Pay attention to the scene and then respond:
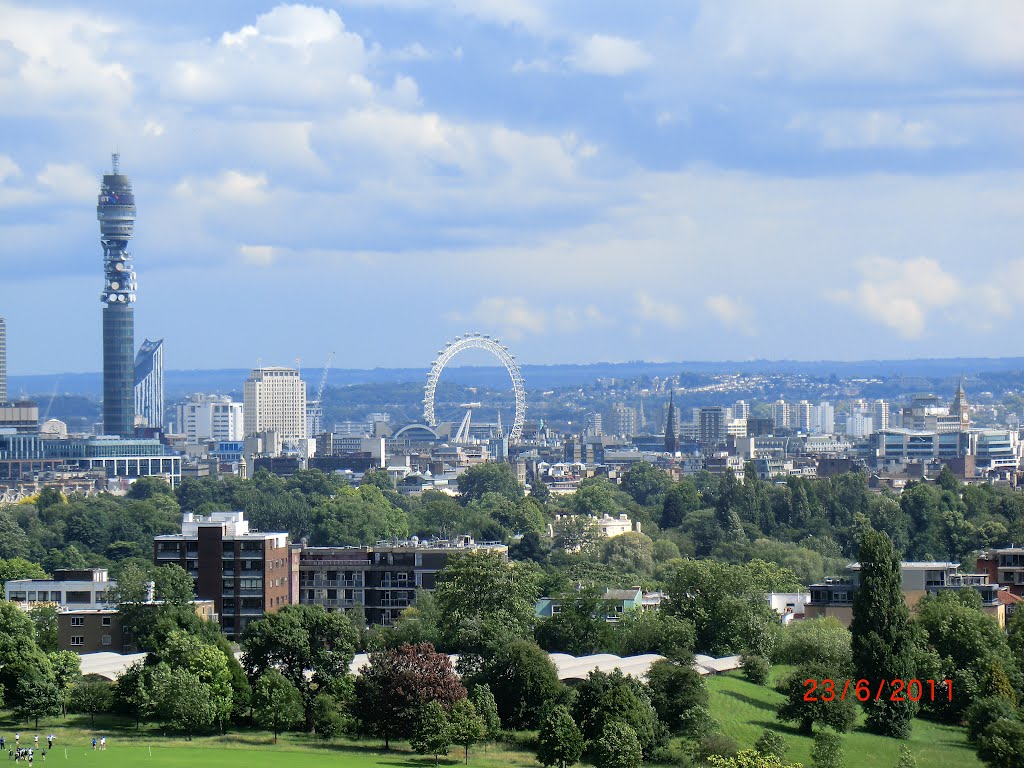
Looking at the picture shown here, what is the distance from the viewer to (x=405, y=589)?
107625 millimetres

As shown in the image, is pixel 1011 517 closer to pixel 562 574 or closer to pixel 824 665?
pixel 562 574

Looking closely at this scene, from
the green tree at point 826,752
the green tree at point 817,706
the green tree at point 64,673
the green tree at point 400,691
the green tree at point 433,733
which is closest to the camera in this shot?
the green tree at point 433,733

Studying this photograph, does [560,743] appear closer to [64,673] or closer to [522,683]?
[522,683]

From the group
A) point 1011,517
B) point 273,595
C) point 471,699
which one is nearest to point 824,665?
point 471,699

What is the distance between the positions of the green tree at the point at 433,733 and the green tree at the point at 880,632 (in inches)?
581

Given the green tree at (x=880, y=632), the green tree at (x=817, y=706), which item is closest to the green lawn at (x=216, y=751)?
the green tree at (x=817, y=706)

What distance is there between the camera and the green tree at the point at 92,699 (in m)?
73.9

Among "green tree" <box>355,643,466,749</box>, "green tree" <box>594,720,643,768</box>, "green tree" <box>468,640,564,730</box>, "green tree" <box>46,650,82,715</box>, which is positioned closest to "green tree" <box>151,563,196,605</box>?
"green tree" <box>46,650,82,715</box>

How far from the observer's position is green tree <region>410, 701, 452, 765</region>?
6838 cm

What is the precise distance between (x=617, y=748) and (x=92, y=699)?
17990 millimetres

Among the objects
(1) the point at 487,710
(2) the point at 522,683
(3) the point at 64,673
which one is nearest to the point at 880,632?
(2) the point at 522,683

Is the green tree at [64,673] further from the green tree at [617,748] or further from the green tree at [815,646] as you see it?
the green tree at [815,646]

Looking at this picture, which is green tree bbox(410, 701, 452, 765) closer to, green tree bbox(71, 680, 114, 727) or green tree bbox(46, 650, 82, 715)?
green tree bbox(71, 680, 114, 727)

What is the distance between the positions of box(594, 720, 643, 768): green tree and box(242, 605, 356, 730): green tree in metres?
11.0
